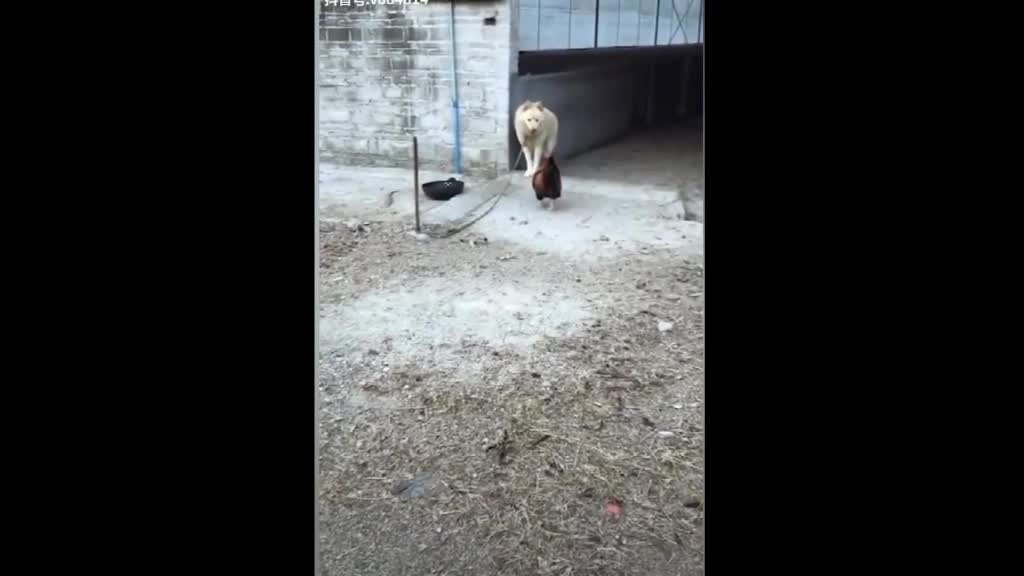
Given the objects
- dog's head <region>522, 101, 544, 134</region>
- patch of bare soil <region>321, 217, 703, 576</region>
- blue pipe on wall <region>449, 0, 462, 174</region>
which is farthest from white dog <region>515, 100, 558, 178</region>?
patch of bare soil <region>321, 217, 703, 576</region>

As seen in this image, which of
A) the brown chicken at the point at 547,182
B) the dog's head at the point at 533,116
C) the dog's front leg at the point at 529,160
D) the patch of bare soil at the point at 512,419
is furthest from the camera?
the dog's front leg at the point at 529,160

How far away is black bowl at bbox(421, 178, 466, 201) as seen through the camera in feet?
17.8

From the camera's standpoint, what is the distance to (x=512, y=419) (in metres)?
2.41

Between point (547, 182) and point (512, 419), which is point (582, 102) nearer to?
point (547, 182)

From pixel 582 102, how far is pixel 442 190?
2.48 meters

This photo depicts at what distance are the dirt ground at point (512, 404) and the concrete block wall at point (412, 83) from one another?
190cm

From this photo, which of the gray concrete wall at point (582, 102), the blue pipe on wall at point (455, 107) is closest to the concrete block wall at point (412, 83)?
the blue pipe on wall at point (455, 107)

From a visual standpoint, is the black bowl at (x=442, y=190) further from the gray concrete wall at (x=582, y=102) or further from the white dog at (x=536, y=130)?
the gray concrete wall at (x=582, y=102)

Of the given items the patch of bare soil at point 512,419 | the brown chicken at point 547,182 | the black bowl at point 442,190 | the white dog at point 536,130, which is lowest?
the patch of bare soil at point 512,419

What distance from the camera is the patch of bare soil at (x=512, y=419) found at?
71.7 inches
